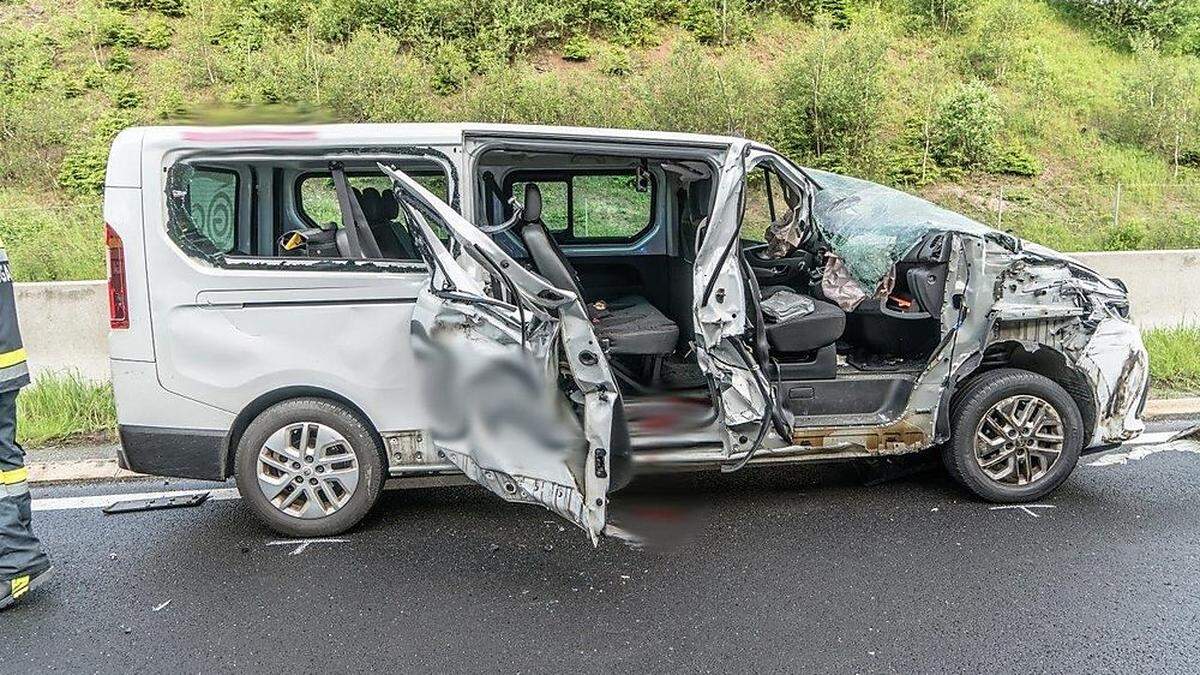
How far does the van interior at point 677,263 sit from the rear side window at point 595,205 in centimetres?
11

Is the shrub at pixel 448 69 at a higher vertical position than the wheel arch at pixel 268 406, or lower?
higher

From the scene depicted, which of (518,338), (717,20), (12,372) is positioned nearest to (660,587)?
(518,338)

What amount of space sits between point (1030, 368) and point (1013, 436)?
51 centimetres

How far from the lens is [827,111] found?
13.2 m

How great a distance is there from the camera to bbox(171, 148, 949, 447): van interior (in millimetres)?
4223

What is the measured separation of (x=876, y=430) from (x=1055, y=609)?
1.22m

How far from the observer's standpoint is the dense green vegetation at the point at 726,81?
13023 millimetres

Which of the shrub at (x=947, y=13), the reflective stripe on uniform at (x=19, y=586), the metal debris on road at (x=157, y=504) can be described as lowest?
the metal debris on road at (x=157, y=504)

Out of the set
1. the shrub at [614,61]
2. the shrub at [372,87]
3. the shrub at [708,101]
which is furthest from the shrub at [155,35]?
the shrub at [708,101]

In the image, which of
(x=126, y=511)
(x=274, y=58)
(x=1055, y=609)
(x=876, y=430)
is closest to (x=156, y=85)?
(x=274, y=58)

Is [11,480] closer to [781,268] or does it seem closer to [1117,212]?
[781,268]

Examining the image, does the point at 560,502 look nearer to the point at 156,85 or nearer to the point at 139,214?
the point at 139,214

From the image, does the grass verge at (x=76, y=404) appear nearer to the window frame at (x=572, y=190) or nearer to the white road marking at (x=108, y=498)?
the white road marking at (x=108, y=498)

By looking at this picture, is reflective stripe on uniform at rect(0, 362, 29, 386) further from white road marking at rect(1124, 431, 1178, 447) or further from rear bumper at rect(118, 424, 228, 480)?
white road marking at rect(1124, 431, 1178, 447)
